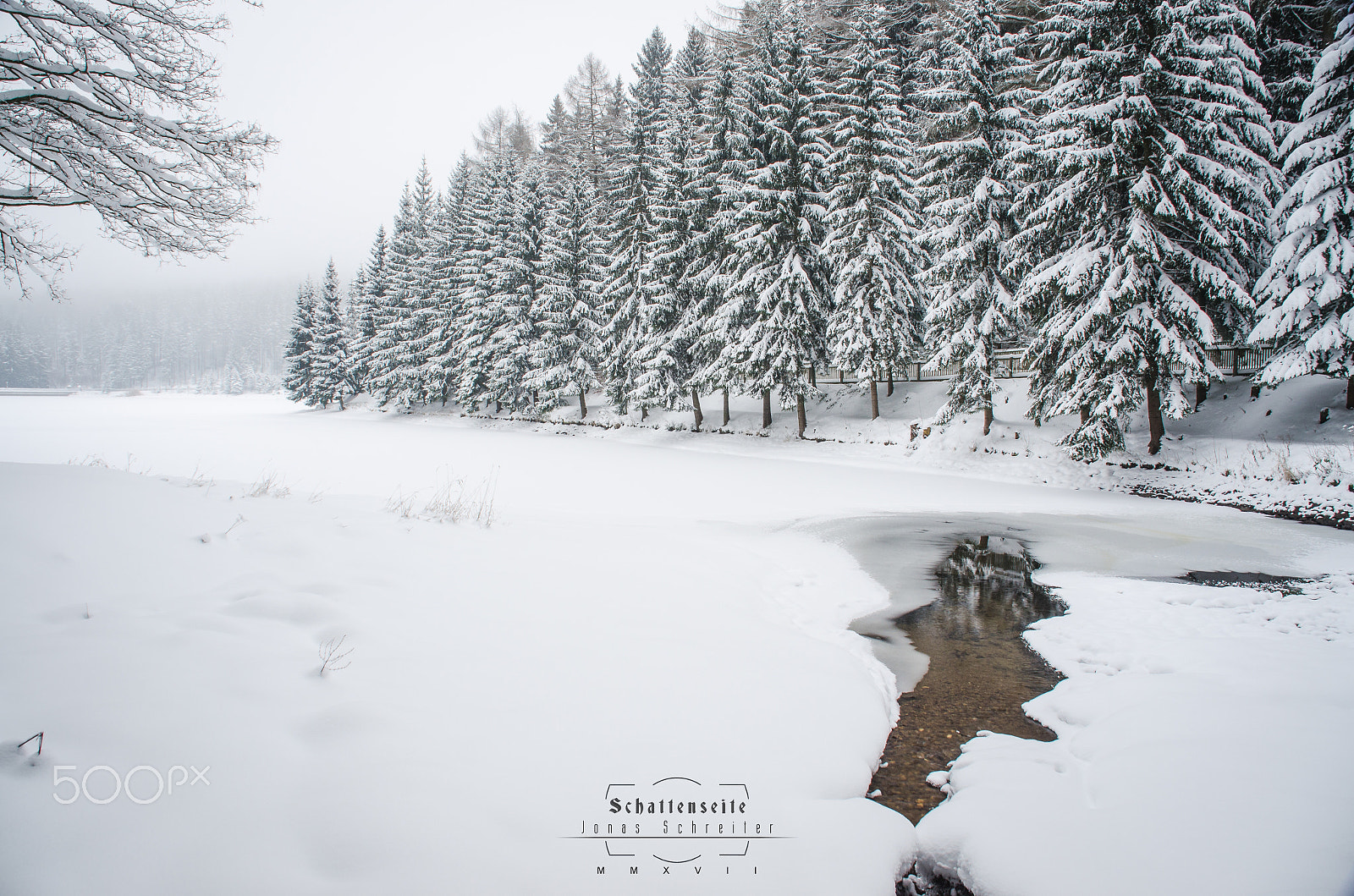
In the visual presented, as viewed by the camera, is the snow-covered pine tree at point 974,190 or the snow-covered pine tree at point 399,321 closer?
the snow-covered pine tree at point 974,190

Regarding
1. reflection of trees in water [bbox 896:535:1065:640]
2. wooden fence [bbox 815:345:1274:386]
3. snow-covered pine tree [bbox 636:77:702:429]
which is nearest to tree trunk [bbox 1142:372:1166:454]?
wooden fence [bbox 815:345:1274:386]

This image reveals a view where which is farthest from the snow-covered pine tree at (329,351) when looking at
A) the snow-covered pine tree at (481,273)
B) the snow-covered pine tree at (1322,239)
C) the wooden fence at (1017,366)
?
the snow-covered pine tree at (1322,239)

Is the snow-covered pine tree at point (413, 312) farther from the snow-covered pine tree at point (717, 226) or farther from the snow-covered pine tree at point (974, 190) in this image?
the snow-covered pine tree at point (974, 190)

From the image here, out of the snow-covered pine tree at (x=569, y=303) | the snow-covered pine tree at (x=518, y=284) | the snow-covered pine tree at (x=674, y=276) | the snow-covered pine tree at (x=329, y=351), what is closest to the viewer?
the snow-covered pine tree at (x=674, y=276)

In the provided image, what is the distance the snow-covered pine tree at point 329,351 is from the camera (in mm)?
51906

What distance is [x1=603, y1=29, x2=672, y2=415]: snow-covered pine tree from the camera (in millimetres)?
28281

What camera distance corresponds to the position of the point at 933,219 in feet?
69.4

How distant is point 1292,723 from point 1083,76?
17704mm

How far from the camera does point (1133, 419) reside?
18.8 metres

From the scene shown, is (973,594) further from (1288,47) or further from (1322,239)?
(1288,47)

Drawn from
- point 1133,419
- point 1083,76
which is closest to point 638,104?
point 1083,76

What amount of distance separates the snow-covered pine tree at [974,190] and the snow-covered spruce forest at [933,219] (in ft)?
0.30

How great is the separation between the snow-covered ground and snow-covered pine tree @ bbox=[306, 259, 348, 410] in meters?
51.9

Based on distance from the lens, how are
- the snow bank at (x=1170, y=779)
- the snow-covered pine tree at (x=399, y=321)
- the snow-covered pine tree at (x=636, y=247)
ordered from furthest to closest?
the snow-covered pine tree at (x=399, y=321) < the snow-covered pine tree at (x=636, y=247) < the snow bank at (x=1170, y=779)
